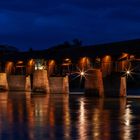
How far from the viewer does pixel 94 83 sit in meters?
60.4

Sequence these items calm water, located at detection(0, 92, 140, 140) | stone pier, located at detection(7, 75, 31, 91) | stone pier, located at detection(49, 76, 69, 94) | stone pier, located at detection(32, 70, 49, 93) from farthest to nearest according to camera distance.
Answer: stone pier, located at detection(7, 75, 31, 91)
stone pier, located at detection(32, 70, 49, 93)
stone pier, located at detection(49, 76, 69, 94)
calm water, located at detection(0, 92, 140, 140)

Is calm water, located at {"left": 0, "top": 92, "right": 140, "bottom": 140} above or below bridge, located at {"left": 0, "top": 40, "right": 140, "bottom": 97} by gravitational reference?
below

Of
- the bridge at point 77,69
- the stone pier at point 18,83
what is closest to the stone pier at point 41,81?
the bridge at point 77,69

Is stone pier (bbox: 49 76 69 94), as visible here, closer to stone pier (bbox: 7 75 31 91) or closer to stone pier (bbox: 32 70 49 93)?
stone pier (bbox: 32 70 49 93)

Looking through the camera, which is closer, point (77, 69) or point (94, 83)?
point (94, 83)

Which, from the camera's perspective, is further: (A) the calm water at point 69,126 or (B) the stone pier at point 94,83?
(B) the stone pier at point 94,83

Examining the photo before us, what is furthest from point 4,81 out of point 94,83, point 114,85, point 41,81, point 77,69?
point 114,85

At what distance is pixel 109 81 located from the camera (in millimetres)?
58562

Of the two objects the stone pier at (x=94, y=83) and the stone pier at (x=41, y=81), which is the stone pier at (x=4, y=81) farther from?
the stone pier at (x=94, y=83)

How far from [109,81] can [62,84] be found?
1126 cm

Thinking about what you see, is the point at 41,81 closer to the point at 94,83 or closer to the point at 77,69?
the point at 77,69

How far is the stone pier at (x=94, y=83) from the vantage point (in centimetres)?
5966

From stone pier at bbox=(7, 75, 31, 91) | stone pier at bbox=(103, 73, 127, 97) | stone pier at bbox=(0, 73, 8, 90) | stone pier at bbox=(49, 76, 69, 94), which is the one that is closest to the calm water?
stone pier at bbox=(103, 73, 127, 97)

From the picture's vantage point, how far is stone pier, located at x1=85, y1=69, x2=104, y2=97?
59.7 m
